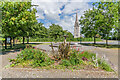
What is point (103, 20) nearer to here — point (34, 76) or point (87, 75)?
point (87, 75)

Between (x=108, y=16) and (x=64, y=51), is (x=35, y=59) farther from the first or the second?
(x=108, y=16)

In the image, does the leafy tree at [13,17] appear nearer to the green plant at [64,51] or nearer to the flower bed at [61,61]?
the flower bed at [61,61]

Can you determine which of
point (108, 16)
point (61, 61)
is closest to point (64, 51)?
point (61, 61)

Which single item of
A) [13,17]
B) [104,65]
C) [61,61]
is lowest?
[104,65]

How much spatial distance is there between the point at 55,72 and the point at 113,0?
1557cm

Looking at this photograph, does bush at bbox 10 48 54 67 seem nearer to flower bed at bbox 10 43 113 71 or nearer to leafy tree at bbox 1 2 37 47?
flower bed at bbox 10 43 113 71

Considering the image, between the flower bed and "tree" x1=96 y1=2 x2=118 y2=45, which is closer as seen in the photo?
the flower bed

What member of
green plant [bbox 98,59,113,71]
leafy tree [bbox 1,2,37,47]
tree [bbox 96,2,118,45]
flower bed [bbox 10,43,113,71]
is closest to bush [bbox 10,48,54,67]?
flower bed [bbox 10,43,113,71]

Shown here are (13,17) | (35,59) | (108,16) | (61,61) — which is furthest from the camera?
(108,16)

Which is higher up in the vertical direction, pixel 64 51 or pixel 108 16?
pixel 108 16

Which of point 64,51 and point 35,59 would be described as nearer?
point 35,59

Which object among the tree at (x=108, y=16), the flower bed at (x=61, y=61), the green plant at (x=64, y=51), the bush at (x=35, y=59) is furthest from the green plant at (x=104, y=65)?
the tree at (x=108, y=16)

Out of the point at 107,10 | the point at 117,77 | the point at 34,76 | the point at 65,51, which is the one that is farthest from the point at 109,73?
the point at 107,10

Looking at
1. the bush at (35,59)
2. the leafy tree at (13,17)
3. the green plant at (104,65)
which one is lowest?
the green plant at (104,65)
